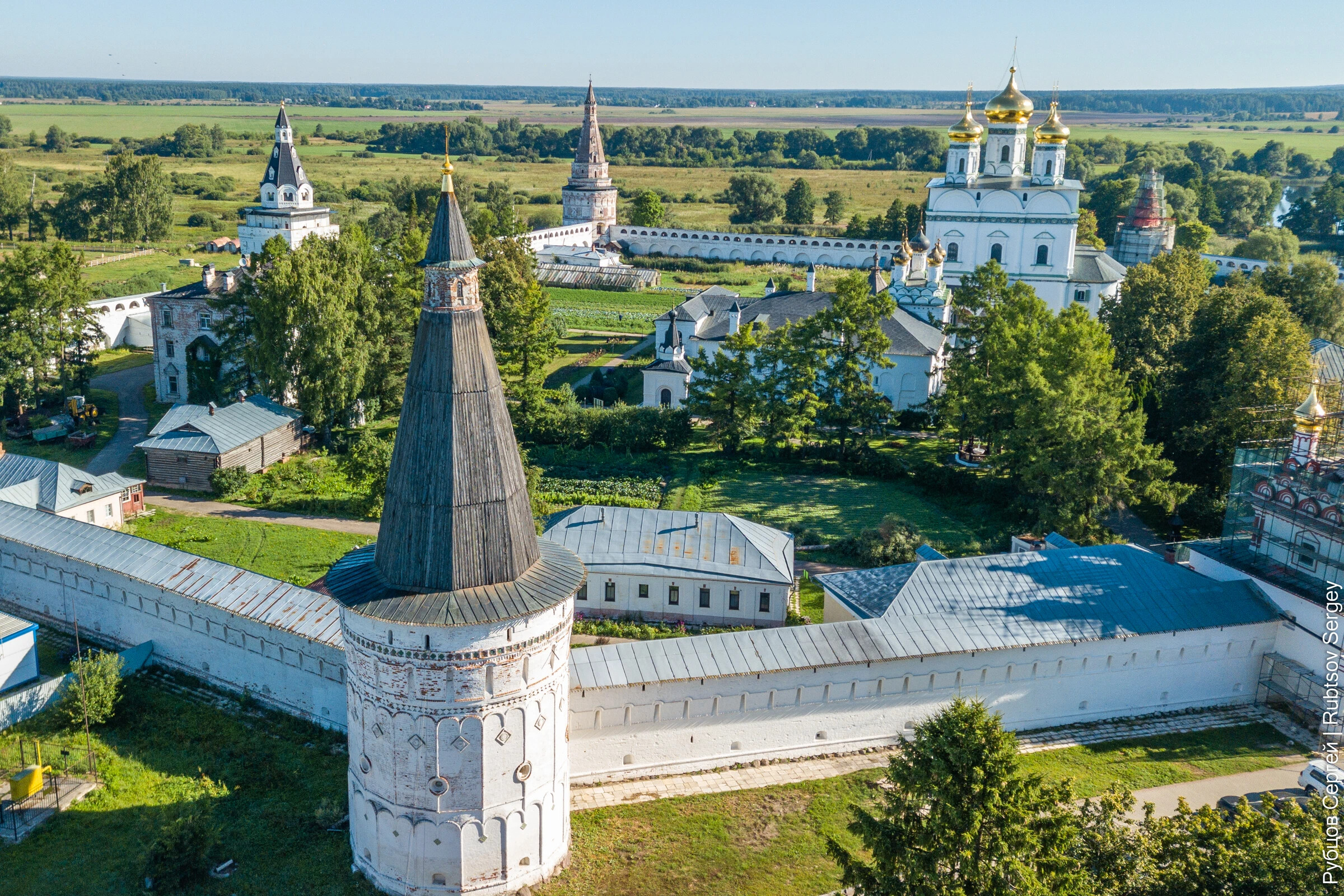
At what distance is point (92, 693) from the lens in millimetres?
22578

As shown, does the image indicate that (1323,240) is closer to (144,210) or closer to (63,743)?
(144,210)

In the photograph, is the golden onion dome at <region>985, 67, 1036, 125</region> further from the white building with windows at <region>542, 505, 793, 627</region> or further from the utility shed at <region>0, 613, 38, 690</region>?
the utility shed at <region>0, 613, 38, 690</region>

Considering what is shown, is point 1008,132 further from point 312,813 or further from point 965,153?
point 312,813

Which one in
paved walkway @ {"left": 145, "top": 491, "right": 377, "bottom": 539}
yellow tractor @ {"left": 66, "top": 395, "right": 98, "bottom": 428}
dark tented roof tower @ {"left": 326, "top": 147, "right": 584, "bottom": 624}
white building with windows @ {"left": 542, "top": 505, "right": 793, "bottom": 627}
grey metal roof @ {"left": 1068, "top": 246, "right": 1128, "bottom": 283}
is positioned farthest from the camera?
grey metal roof @ {"left": 1068, "top": 246, "right": 1128, "bottom": 283}

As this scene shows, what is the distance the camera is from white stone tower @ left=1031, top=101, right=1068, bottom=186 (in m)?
57.9

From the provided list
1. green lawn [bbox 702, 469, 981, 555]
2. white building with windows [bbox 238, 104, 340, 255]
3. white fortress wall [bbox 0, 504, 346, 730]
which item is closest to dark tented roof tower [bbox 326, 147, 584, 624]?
white fortress wall [bbox 0, 504, 346, 730]

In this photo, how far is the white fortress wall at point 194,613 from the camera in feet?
76.1

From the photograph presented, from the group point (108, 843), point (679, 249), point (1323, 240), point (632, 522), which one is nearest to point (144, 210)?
point (679, 249)

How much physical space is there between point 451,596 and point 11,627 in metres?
13.4

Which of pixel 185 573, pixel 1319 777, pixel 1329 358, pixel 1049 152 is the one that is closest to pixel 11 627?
pixel 185 573

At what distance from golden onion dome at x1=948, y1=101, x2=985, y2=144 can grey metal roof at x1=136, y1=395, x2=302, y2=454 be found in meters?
Answer: 36.5

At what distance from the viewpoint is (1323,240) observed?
101 meters

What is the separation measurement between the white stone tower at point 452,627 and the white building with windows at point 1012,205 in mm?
45484

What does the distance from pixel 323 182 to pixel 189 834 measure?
11542 cm
